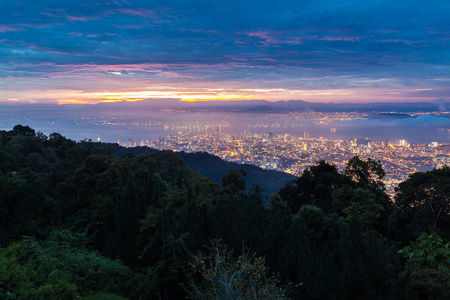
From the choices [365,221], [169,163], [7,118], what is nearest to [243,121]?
[7,118]

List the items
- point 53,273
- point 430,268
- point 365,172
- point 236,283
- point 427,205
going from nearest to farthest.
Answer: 1. point 236,283
2. point 53,273
3. point 430,268
4. point 427,205
5. point 365,172

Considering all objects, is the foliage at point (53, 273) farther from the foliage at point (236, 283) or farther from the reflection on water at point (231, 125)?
the reflection on water at point (231, 125)

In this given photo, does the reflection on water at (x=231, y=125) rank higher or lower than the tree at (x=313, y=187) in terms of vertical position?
higher

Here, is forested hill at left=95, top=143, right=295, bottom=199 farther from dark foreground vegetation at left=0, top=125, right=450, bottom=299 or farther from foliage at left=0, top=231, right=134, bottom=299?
foliage at left=0, top=231, right=134, bottom=299

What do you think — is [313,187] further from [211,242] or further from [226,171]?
[226,171]

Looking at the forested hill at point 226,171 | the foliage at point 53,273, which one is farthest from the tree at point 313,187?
the foliage at point 53,273

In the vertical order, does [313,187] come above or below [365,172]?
below

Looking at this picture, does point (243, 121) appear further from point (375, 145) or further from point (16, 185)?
point (16, 185)

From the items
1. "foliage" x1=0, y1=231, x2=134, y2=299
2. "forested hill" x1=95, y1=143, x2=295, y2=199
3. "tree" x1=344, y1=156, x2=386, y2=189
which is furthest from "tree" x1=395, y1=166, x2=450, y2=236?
"forested hill" x1=95, y1=143, x2=295, y2=199

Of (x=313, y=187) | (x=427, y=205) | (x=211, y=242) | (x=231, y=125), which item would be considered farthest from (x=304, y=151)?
(x=211, y=242)
